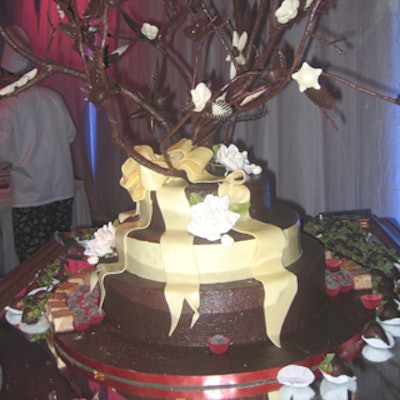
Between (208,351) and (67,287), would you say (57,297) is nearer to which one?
(67,287)

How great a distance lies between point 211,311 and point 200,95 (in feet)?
1.50

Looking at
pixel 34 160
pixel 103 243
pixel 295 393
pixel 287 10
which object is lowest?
pixel 295 393

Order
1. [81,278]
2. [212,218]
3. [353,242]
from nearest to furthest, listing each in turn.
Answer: [212,218] → [81,278] → [353,242]

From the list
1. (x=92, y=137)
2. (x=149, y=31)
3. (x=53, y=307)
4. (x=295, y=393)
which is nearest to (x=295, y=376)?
(x=295, y=393)

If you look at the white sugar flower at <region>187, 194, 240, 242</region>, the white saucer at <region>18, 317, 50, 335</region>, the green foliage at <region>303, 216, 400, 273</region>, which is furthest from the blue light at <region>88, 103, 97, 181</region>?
the white sugar flower at <region>187, 194, 240, 242</region>

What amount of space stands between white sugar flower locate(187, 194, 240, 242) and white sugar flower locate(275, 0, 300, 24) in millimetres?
391

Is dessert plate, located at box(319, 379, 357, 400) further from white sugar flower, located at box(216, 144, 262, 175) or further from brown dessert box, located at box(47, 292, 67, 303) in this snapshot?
brown dessert box, located at box(47, 292, 67, 303)

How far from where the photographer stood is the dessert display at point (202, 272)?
1104 mm

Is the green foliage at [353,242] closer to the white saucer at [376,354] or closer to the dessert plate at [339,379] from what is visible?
the white saucer at [376,354]

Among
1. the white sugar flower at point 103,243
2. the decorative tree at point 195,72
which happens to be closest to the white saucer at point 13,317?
the white sugar flower at point 103,243

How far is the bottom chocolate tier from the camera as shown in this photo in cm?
119

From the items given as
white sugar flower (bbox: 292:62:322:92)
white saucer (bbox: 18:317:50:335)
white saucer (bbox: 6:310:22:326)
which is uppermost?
white sugar flower (bbox: 292:62:322:92)

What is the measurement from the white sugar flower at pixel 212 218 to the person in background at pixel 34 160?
6.25ft

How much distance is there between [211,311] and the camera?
1193 mm
